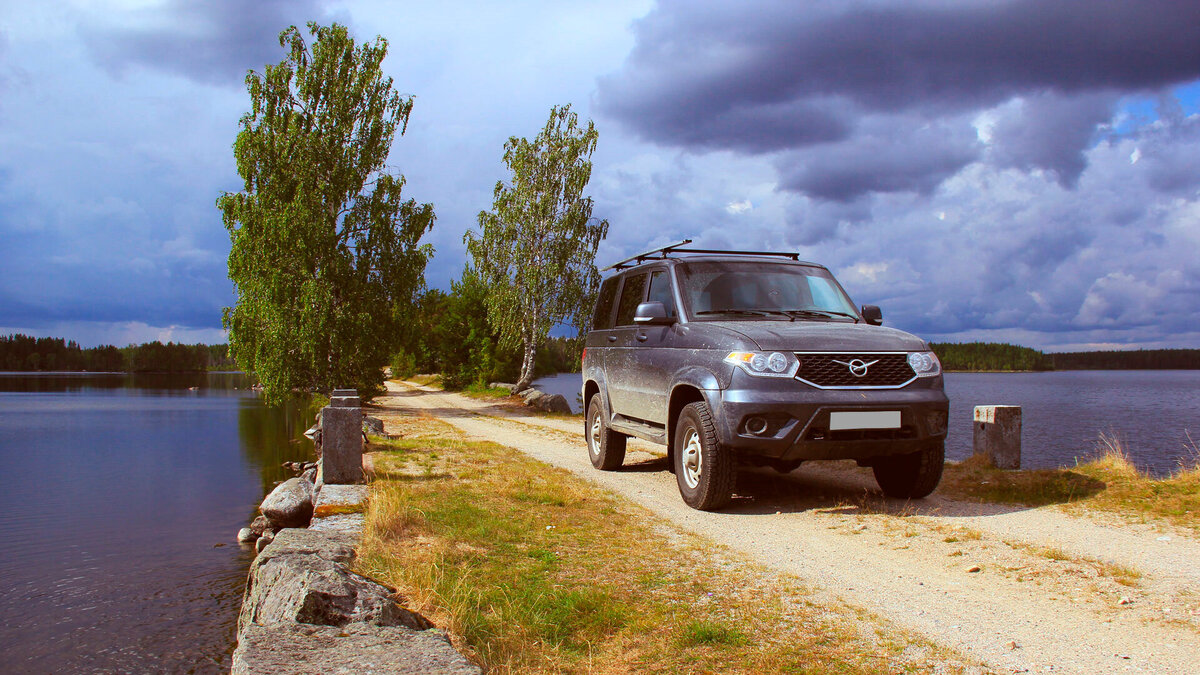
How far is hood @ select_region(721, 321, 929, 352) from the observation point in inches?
253

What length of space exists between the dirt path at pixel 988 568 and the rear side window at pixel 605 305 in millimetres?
2278

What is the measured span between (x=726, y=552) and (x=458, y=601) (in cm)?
211

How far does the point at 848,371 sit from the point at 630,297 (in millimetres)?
3354

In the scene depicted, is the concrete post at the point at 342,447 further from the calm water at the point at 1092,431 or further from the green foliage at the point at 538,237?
the green foliage at the point at 538,237

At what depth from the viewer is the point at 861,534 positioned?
6.08 meters

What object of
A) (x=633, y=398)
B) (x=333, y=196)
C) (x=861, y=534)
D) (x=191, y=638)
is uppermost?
(x=333, y=196)

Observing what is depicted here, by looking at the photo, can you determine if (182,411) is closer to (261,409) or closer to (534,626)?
(261,409)

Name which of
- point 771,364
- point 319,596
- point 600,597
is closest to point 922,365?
point 771,364

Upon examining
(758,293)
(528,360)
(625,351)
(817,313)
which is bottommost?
(625,351)

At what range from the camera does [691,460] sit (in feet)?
23.1

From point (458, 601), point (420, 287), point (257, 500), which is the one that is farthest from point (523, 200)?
point (458, 601)

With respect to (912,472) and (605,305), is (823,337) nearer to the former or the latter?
(912,472)

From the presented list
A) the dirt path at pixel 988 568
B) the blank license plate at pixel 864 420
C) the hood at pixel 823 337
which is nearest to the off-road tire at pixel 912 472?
the dirt path at pixel 988 568

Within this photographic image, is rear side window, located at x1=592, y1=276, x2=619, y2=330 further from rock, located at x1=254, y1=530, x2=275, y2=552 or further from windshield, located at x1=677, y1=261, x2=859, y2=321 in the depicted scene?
rock, located at x1=254, y1=530, x2=275, y2=552
